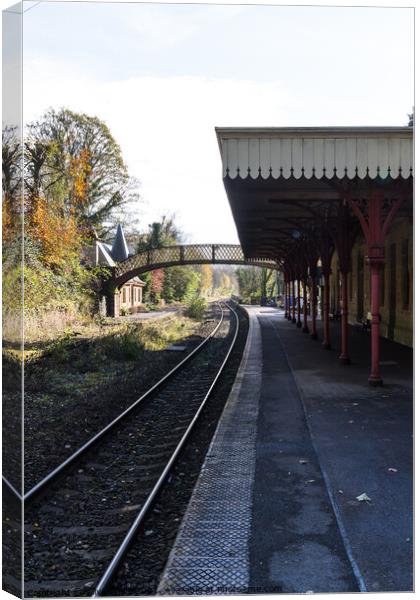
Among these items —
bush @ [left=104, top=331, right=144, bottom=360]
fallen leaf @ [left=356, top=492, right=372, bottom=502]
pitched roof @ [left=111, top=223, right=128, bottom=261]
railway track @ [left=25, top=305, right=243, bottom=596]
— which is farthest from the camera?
pitched roof @ [left=111, top=223, right=128, bottom=261]

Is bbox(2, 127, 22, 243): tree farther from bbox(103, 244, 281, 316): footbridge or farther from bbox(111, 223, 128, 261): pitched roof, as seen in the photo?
bbox(111, 223, 128, 261): pitched roof

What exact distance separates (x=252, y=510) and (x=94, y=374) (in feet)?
29.5

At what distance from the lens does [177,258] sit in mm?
37219

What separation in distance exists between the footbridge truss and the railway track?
17755mm

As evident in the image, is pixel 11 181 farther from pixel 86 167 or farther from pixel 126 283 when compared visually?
pixel 126 283

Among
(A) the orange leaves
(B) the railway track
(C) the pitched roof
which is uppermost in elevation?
(C) the pitched roof

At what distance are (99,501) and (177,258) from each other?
32.5 meters

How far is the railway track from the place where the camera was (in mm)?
3658

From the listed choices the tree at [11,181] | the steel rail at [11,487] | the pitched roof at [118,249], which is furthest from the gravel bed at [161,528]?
the pitched roof at [118,249]

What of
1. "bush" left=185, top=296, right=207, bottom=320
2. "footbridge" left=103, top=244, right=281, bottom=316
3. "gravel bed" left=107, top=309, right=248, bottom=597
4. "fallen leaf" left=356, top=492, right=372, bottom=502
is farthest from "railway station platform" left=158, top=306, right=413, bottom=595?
"bush" left=185, top=296, right=207, bottom=320

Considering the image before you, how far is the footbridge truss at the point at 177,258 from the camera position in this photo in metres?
29.0

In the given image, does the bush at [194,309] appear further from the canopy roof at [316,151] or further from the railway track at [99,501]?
the canopy roof at [316,151]

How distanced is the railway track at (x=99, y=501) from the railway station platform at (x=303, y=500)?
58cm

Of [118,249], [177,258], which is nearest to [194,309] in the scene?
[177,258]
